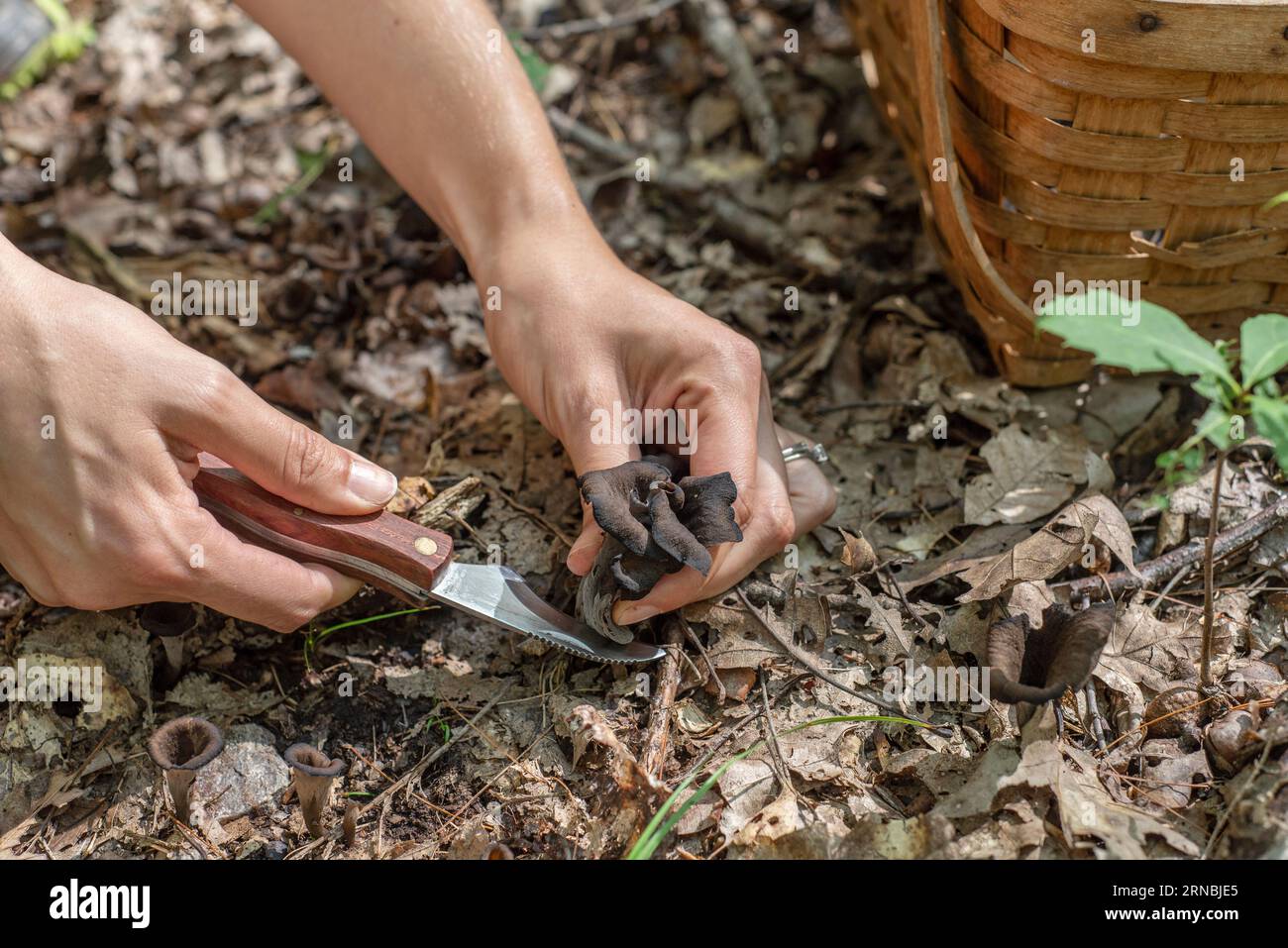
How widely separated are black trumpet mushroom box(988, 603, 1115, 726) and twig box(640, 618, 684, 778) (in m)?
0.76

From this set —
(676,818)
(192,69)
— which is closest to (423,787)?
(676,818)

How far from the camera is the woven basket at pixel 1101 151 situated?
7.79 ft

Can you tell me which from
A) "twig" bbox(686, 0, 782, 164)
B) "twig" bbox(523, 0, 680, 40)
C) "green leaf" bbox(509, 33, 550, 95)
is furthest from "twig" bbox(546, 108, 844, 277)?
"twig" bbox(523, 0, 680, 40)

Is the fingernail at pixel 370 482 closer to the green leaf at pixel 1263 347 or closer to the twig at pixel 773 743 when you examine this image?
the twig at pixel 773 743

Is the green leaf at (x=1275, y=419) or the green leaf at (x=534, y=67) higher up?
the green leaf at (x=534, y=67)

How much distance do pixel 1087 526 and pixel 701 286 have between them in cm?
177

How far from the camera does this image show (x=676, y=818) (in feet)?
7.13

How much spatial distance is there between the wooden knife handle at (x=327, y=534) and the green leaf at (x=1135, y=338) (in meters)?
1.56

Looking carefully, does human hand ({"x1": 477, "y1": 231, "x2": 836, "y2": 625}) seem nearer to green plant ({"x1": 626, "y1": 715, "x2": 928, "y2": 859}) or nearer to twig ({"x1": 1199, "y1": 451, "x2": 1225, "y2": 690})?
green plant ({"x1": 626, "y1": 715, "x2": 928, "y2": 859})

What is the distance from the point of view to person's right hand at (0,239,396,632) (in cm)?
236

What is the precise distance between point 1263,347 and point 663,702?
1.50 meters

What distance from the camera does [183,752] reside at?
7.80 ft

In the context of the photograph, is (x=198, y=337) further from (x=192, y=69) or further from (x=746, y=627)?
(x=746, y=627)

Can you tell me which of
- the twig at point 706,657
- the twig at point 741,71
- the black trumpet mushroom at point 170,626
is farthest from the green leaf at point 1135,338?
the twig at point 741,71
